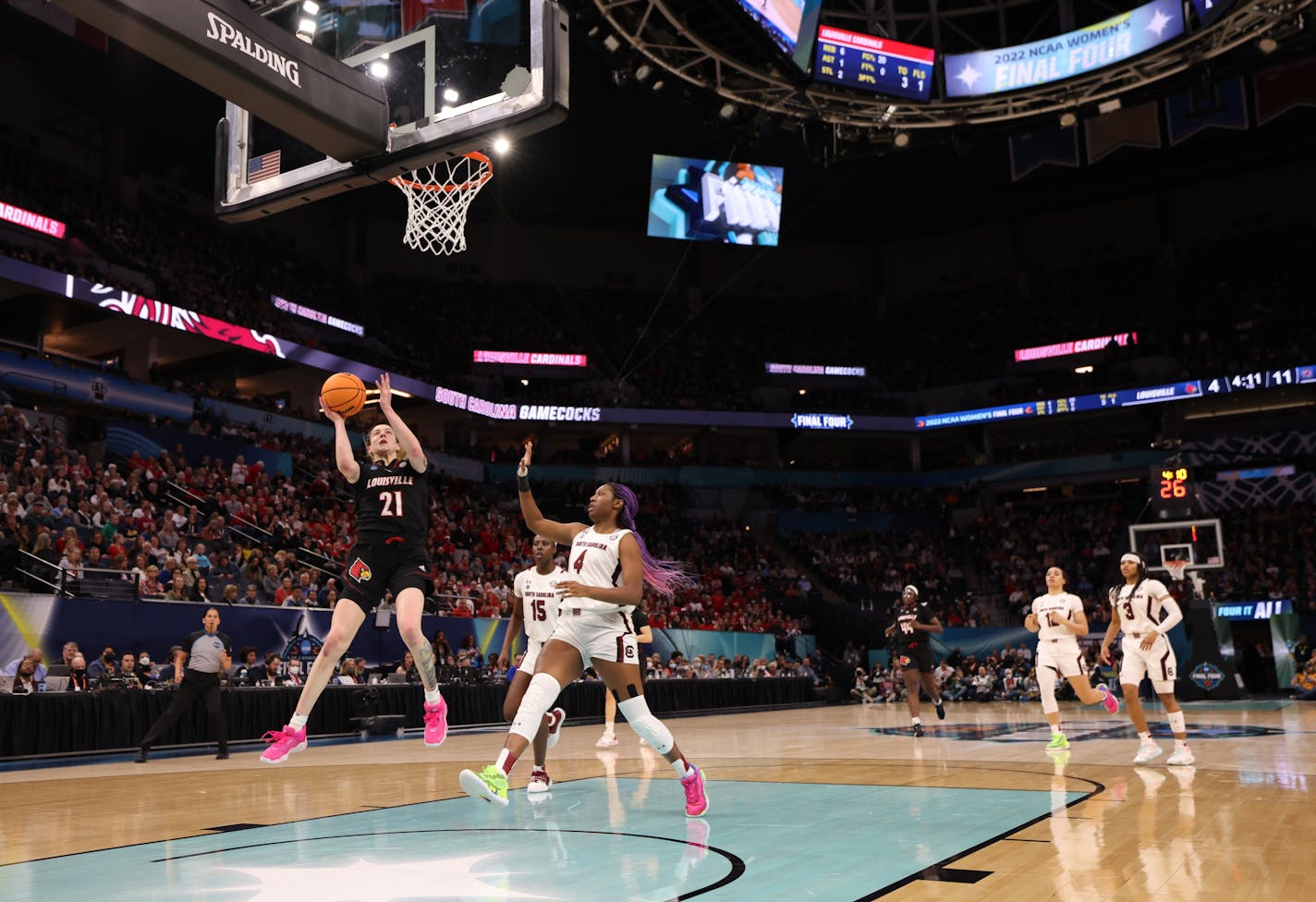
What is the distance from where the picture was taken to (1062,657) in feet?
40.3

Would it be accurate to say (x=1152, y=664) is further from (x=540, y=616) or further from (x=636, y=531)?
(x=636, y=531)

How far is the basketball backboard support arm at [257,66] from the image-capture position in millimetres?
4691

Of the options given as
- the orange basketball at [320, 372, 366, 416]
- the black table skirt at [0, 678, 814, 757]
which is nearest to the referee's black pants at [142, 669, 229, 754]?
the black table skirt at [0, 678, 814, 757]

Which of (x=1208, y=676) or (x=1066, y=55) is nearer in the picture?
(x=1066, y=55)

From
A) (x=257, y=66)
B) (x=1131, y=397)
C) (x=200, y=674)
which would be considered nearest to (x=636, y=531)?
(x=257, y=66)

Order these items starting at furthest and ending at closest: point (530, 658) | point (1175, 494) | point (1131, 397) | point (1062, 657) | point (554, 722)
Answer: point (1131, 397) → point (1175, 494) → point (1062, 657) → point (554, 722) → point (530, 658)

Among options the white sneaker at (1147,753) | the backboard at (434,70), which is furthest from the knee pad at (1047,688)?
the backboard at (434,70)

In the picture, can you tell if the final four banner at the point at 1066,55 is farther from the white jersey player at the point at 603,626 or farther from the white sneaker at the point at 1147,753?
the white jersey player at the point at 603,626

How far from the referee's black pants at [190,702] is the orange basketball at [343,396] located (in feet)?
25.2

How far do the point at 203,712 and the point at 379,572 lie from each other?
373 inches

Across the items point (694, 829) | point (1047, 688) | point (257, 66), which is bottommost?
point (694, 829)

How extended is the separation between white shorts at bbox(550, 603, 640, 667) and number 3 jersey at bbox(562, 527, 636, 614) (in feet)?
0.19

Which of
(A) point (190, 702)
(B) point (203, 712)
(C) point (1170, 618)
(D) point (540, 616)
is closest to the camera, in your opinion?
(D) point (540, 616)

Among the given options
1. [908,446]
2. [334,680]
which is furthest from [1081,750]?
[908,446]
